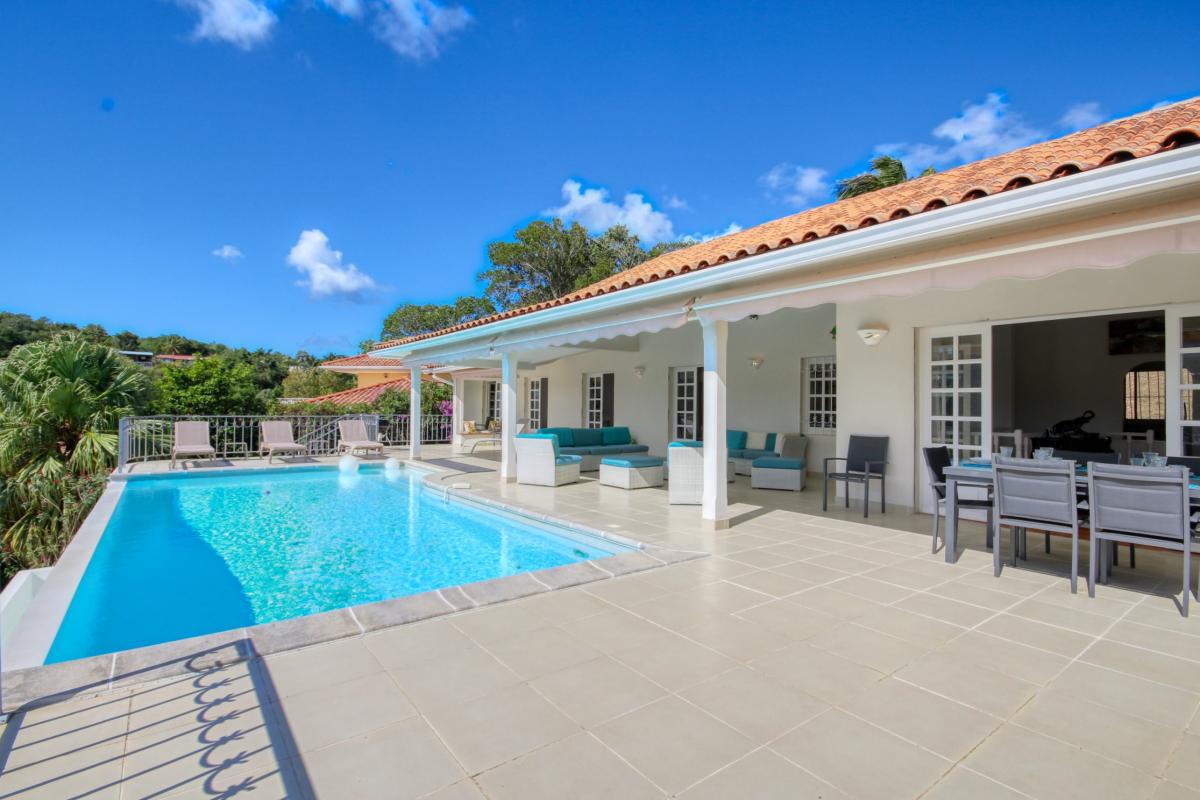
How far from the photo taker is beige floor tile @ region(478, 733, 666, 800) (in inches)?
86.4

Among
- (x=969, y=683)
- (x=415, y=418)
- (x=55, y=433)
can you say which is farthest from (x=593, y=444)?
(x=969, y=683)

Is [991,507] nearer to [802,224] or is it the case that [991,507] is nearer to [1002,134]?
[802,224]

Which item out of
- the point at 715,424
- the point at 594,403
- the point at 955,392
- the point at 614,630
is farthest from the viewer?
the point at 594,403

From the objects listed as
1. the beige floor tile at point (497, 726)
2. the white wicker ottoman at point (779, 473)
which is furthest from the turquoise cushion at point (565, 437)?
the beige floor tile at point (497, 726)

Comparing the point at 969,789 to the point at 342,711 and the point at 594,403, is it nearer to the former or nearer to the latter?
the point at 342,711

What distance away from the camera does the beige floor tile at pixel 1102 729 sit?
2480 millimetres

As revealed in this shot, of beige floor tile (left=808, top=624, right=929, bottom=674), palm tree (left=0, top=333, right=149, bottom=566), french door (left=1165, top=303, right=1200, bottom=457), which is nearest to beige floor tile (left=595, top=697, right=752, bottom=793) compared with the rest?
beige floor tile (left=808, top=624, right=929, bottom=674)

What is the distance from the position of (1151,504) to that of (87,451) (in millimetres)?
16721

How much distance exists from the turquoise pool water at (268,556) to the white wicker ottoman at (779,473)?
4.68 m

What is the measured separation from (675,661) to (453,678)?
1.27 m

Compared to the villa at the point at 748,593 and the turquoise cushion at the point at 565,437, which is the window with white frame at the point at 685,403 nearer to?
the turquoise cushion at the point at 565,437

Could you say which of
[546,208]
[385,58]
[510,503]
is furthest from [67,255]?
[510,503]

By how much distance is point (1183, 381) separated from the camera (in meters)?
5.96

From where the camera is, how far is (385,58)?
15.9m
